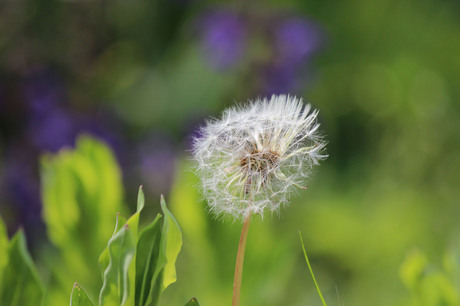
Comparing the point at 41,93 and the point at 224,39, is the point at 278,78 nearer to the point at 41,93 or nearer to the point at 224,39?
the point at 224,39

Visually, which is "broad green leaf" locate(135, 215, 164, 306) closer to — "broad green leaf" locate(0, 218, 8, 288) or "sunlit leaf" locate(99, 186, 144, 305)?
"sunlit leaf" locate(99, 186, 144, 305)

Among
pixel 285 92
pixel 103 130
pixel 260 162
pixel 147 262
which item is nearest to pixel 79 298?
pixel 147 262

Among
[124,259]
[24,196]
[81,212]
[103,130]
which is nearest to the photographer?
[124,259]

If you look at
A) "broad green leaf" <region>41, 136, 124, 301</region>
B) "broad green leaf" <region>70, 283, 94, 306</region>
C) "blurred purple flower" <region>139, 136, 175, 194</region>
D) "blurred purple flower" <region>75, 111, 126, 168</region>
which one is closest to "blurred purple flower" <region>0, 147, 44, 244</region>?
"blurred purple flower" <region>75, 111, 126, 168</region>

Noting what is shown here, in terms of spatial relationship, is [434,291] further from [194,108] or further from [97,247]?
[194,108]

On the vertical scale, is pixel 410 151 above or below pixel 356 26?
below

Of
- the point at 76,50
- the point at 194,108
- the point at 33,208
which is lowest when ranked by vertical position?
the point at 33,208

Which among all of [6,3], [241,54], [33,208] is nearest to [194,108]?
[241,54]
